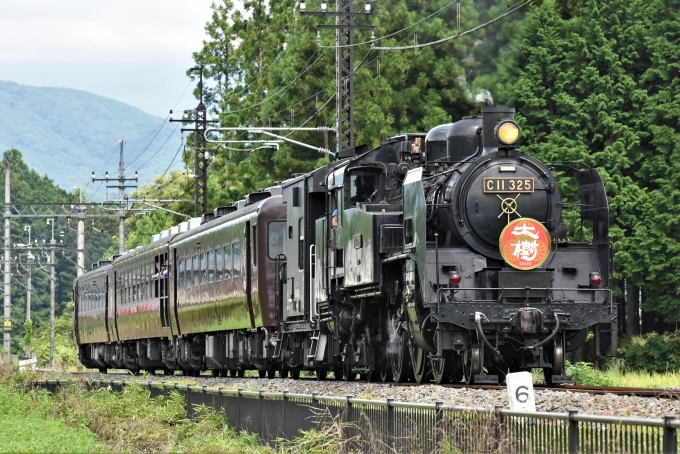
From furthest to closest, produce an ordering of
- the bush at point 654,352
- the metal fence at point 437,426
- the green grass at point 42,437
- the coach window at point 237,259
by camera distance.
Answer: the bush at point 654,352, the coach window at point 237,259, the green grass at point 42,437, the metal fence at point 437,426

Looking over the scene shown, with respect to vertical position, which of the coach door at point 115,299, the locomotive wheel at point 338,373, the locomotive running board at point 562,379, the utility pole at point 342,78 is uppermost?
the utility pole at point 342,78

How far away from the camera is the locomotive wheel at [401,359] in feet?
58.8

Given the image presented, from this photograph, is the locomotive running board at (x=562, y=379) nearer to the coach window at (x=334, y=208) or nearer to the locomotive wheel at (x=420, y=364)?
the locomotive wheel at (x=420, y=364)

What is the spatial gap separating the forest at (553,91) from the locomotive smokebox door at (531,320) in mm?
14486

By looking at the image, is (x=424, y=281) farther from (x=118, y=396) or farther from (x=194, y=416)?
(x=118, y=396)

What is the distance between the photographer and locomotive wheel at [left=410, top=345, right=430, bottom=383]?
1752cm

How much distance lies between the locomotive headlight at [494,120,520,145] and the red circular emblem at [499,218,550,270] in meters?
1.20

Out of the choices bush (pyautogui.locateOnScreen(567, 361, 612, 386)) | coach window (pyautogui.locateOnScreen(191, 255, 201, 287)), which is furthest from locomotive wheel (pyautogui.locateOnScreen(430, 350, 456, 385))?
coach window (pyautogui.locateOnScreen(191, 255, 201, 287))

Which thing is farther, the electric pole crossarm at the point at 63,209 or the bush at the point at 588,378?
the electric pole crossarm at the point at 63,209

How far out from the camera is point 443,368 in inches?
664

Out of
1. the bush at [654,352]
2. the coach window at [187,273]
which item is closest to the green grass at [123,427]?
the coach window at [187,273]

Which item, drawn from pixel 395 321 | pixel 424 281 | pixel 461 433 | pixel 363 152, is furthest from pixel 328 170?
pixel 461 433

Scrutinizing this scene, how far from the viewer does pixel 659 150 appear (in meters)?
37.7

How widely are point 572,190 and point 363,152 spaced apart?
19936 millimetres
